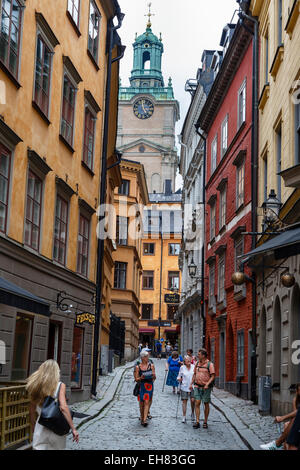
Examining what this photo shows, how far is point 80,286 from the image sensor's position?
20.6 meters

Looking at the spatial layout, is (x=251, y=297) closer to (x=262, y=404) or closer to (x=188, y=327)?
(x=262, y=404)

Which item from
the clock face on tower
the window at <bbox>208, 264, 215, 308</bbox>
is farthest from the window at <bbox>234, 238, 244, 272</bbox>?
the clock face on tower

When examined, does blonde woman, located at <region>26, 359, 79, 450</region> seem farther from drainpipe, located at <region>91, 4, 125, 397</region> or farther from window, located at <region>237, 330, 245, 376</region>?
window, located at <region>237, 330, 245, 376</region>

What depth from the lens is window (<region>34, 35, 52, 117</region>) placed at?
16.4m

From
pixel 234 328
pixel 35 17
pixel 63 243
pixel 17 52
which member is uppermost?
pixel 35 17

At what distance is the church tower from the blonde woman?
258ft

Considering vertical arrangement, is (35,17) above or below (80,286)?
above

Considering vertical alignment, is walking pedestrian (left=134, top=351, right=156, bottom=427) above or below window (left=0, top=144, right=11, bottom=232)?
below

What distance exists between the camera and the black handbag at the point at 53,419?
315 inches

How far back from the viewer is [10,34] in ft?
46.6

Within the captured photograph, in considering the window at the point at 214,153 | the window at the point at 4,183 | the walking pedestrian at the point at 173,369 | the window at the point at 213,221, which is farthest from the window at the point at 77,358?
the window at the point at 214,153

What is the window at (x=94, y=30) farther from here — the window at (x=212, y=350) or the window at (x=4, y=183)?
the window at (x=212, y=350)
